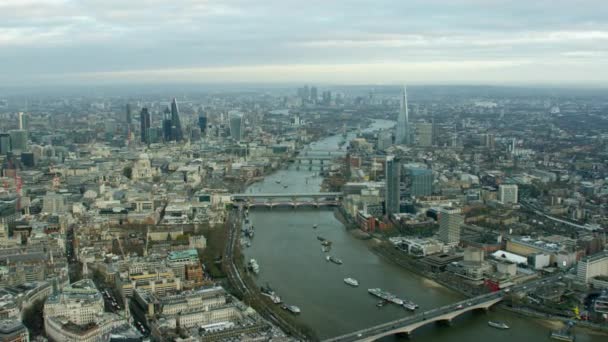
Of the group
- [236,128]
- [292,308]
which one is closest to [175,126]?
[236,128]

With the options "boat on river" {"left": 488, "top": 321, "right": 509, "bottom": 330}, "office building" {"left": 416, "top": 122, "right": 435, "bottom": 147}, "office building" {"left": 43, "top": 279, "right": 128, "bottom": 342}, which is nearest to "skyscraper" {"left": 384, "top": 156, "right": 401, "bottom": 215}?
"boat on river" {"left": 488, "top": 321, "right": 509, "bottom": 330}

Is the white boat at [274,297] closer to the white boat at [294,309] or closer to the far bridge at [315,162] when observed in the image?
the white boat at [294,309]

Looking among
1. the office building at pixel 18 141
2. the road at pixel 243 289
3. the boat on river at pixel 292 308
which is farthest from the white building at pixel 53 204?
the office building at pixel 18 141

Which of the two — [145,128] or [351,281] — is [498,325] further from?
[145,128]

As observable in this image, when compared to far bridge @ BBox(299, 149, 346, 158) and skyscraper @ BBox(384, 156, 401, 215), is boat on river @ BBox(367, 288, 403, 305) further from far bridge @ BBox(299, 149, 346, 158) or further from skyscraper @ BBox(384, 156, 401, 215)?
far bridge @ BBox(299, 149, 346, 158)

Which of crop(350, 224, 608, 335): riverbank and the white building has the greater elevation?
the white building

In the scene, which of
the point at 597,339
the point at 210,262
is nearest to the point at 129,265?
the point at 210,262

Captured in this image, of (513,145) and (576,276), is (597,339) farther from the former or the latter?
(513,145)
